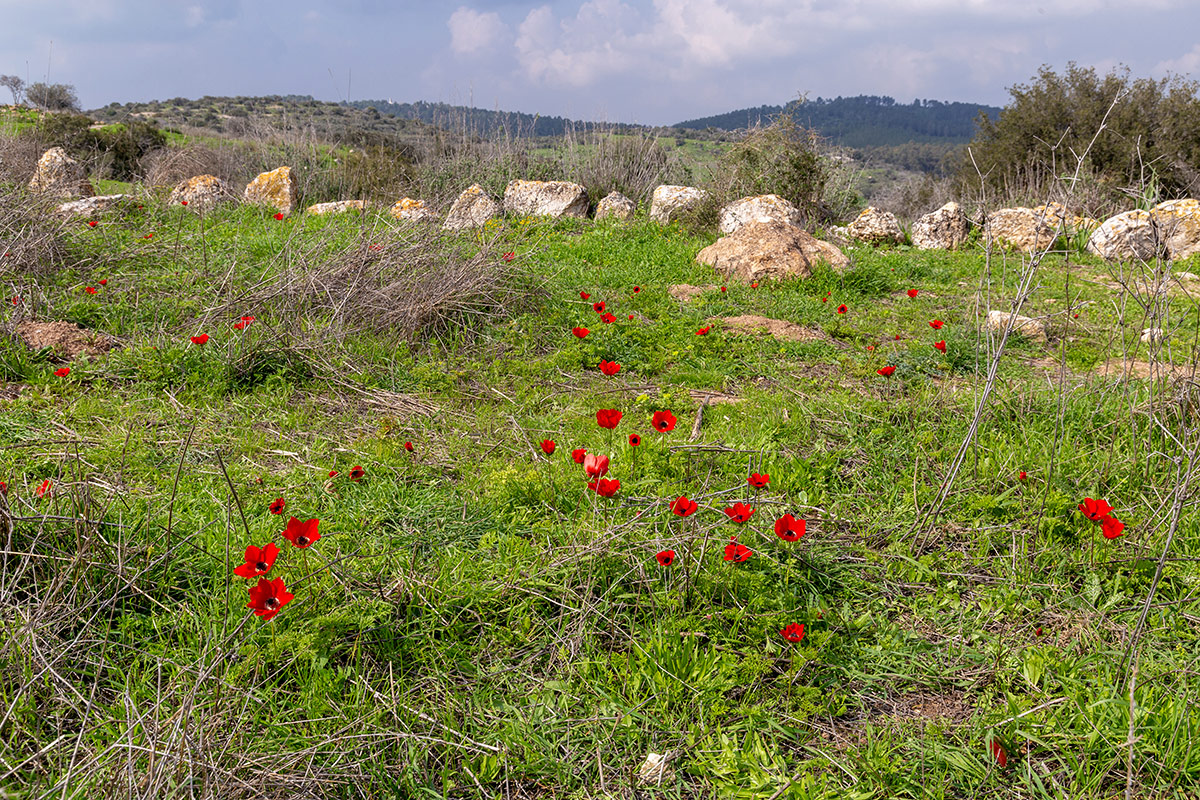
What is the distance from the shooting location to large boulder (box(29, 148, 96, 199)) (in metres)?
5.82

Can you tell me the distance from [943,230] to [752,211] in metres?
2.72

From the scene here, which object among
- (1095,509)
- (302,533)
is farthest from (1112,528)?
(302,533)

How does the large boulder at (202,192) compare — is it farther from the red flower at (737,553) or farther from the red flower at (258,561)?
the red flower at (737,553)

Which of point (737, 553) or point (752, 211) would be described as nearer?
point (737, 553)

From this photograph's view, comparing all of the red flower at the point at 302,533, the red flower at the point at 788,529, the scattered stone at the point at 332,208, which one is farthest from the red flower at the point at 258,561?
the scattered stone at the point at 332,208

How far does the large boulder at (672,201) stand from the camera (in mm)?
9562

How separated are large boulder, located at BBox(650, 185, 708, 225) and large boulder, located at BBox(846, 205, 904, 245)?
215cm

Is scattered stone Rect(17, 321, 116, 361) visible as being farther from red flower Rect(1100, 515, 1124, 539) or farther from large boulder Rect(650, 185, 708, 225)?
large boulder Rect(650, 185, 708, 225)

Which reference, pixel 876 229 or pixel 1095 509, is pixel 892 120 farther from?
pixel 1095 509

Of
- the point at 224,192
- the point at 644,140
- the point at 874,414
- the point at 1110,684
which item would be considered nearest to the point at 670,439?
the point at 874,414

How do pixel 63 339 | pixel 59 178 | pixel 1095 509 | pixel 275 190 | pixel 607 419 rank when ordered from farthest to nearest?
pixel 275 190, pixel 59 178, pixel 63 339, pixel 607 419, pixel 1095 509

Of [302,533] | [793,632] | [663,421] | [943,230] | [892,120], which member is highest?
[892,120]

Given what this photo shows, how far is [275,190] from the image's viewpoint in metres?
9.82

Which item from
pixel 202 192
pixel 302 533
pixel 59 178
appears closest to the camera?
pixel 302 533
